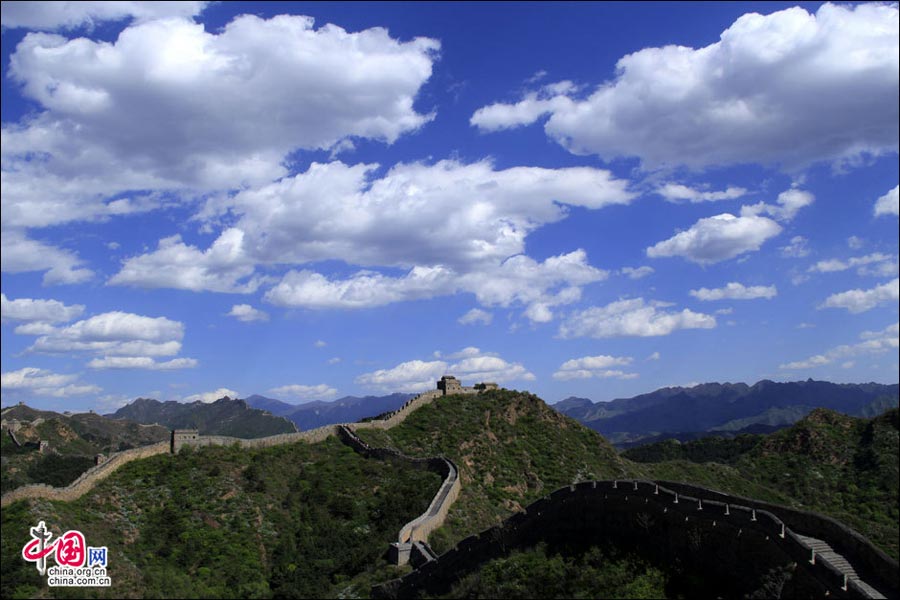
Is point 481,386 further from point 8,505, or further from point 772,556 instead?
point 772,556

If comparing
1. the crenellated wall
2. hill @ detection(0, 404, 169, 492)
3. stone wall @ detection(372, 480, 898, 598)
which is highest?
stone wall @ detection(372, 480, 898, 598)

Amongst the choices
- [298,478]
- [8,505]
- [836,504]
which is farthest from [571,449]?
[8,505]

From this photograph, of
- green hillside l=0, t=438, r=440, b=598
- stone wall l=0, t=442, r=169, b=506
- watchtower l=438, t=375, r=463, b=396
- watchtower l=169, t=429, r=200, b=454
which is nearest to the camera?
green hillside l=0, t=438, r=440, b=598

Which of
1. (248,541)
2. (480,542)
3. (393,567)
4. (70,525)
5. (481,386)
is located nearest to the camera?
(480,542)

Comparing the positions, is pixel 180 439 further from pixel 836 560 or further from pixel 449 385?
pixel 836 560

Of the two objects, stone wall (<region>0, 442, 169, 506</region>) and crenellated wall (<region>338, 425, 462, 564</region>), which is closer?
crenellated wall (<region>338, 425, 462, 564</region>)

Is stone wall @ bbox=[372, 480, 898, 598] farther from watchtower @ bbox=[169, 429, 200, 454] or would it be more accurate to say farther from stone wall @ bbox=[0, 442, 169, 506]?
watchtower @ bbox=[169, 429, 200, 454]

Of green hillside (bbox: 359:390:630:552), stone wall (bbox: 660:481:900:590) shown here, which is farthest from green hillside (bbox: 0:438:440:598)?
stone wall (bbox: 660:481:900:590)

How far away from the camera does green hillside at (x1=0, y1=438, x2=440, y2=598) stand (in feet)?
110

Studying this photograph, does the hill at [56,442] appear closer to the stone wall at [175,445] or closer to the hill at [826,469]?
the stone wall at [175,445]

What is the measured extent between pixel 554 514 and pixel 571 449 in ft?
127

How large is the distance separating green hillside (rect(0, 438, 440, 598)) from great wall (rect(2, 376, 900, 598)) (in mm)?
5263

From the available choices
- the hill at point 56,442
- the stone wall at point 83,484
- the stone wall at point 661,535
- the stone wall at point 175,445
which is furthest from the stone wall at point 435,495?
the hill at point 56,442

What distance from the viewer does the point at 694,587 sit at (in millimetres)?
17781
